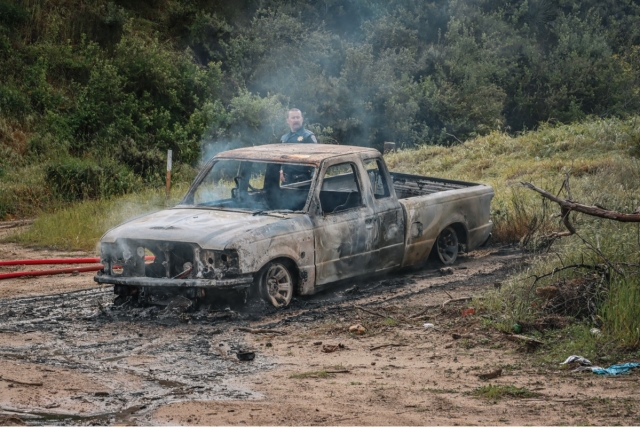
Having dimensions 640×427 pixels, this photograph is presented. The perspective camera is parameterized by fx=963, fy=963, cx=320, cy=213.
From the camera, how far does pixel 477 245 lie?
41.4 ft

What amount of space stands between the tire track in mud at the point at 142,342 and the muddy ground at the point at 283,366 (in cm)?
2

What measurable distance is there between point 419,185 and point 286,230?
3643 millimetres

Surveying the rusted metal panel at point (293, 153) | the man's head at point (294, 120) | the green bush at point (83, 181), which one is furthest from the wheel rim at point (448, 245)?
the green bush at point (83, 181)

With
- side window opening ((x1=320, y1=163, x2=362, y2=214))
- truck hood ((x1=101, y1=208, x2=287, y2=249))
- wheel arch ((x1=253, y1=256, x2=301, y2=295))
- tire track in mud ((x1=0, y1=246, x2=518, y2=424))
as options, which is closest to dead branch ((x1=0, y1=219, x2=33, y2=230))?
tire track in mud ((x1=0, y1=246, x2=518, y2=424))

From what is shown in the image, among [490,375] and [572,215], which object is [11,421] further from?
[572,215]

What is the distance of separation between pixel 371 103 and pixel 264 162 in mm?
16428

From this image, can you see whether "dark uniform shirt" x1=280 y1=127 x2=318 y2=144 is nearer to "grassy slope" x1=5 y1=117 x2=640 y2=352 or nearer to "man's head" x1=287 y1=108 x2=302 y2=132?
"man's head" x1=287 y1=108 x2=302 y2=132

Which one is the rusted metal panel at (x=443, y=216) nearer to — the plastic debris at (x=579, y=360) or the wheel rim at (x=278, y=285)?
the wheel rim at (x=278, y=285)

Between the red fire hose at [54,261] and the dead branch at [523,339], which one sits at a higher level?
the red fire hose at [54,261]

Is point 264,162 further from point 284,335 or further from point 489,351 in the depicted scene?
point 489,351

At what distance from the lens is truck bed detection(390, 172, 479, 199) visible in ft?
41.9

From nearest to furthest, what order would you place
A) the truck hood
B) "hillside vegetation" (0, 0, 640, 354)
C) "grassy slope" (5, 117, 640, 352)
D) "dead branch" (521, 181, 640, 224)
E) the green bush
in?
"dead branch" (521, 181, 640, 224) < "grassy slope" (5, 117, 640, 352) < the truck hood < "hillside vegetation" (0, 0, 640, 354) < the green bush

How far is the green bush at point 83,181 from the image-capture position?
18.2 metres

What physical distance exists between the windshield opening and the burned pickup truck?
14mm
